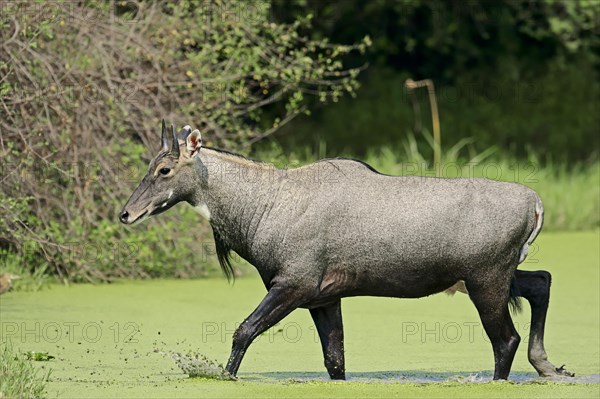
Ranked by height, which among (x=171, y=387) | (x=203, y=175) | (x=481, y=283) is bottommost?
(x=171, y=387)

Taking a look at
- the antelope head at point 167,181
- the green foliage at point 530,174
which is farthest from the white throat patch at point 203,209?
the green foliage at point 530,174

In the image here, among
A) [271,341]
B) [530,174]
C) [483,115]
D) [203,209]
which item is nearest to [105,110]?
[271,341]

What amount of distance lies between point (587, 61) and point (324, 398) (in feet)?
48.7

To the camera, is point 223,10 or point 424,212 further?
point 223,10

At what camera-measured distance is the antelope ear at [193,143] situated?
8250mm

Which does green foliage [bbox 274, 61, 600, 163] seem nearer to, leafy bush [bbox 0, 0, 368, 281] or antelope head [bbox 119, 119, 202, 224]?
leafy bush [bbox 0, 0, 368, 281]

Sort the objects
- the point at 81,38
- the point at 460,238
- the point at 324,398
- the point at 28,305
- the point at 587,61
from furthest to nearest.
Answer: the point at 587,61, the point at 81,38, the point at 28,305, the point at 460,238, the point at 324,398

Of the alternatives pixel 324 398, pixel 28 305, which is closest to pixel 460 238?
pixel 324 398

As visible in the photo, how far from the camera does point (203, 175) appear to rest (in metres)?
8.40

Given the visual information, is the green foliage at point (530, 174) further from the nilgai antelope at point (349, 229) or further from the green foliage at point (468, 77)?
the nilgai antelope at point (349, 229)

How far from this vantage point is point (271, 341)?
10.0 metres

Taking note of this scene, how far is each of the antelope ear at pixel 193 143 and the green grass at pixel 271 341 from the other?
4.42 feet

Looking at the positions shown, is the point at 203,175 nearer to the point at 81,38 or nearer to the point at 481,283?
the point at 481,283

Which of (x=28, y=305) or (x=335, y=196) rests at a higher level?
(x=335, y=196)
